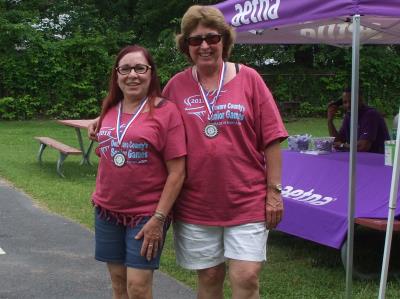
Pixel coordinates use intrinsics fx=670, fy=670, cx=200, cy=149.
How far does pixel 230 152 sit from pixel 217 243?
1.53ft

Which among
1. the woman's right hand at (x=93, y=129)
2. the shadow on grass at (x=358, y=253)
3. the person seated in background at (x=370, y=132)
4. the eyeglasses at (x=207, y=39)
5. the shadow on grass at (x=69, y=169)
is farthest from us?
the shadow on grass at (x=69, y=169)

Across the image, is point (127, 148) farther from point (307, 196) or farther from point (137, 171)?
point (307, 196)

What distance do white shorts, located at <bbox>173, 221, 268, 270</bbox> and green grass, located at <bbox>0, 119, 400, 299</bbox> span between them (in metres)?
1.49

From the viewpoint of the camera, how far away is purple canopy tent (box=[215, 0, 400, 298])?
4.10 meters

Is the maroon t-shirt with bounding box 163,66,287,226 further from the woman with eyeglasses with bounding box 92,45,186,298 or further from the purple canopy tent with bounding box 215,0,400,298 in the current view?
the purple canopy tent with bounding box 215,0,400,298

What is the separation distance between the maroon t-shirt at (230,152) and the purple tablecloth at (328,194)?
197 centimetres

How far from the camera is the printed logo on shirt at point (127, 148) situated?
303 centimetres

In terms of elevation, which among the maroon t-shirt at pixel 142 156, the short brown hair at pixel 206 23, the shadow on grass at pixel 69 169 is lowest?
the shadow on grass at pixel 69 169

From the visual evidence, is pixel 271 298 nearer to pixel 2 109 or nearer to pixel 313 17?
pixel 313 17

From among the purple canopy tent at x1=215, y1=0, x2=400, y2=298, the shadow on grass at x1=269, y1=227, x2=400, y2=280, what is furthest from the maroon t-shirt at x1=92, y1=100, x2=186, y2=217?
the shadow on grass at x1=269, y1=227, x2=400, y2=280

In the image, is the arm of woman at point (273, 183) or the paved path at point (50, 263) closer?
the arm of woman at point (273, 183)

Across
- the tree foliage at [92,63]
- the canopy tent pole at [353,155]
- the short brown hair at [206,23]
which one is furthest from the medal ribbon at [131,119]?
the tree foliage at [92,63]

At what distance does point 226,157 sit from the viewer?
3.08m

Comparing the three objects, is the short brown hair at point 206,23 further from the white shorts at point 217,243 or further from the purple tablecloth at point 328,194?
the purple tablecloth at point 328,194
